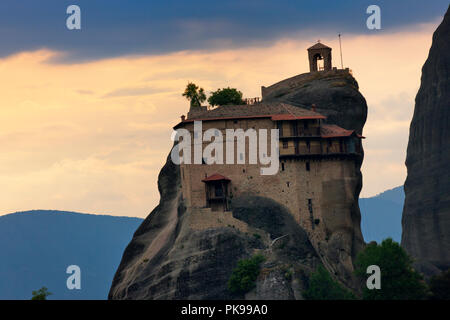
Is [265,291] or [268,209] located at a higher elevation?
[268,209]

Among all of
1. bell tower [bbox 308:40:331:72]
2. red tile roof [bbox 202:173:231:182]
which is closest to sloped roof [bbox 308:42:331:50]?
bell tower [bbox 308:40:331:72]

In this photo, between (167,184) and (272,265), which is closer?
(272,265)

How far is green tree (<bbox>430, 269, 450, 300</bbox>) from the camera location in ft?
425

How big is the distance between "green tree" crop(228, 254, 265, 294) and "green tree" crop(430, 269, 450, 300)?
22.5m

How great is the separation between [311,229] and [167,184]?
93.0 ft

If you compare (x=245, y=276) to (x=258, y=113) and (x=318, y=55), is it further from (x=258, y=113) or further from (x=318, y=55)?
(x=318, y=55)

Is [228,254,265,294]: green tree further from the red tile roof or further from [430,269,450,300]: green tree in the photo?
[430,269,450,300]: green tree

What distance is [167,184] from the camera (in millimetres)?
154625

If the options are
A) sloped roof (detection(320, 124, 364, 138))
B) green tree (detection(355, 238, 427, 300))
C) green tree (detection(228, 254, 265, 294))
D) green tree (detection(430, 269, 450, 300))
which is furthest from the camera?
sloped roof (detection(320, 124, 364, 138))
